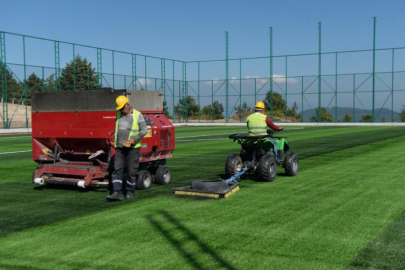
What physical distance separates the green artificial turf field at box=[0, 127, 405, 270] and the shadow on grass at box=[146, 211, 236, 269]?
1cm

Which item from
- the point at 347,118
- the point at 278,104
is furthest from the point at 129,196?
the point at 278,104

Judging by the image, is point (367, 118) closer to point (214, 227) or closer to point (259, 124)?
point (259, 124)

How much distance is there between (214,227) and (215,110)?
2101 inches

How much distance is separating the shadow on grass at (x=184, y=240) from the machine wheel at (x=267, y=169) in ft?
11.6

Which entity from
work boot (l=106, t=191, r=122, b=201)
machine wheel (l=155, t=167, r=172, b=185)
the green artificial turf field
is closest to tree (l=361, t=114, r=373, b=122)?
the green artificial turf field

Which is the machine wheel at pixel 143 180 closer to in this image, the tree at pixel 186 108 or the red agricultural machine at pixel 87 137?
the red agricultural machine at pixel 87 137

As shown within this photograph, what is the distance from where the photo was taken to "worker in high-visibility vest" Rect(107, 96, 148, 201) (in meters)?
8.65

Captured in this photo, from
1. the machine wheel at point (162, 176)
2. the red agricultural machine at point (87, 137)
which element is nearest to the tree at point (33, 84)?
the red agricultural machine at point (87, 137)

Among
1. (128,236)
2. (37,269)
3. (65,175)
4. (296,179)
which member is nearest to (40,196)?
(65,175)

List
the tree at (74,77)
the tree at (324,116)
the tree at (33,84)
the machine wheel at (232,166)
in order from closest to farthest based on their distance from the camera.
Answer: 1. the machine wheel at (232,166)
2. the tree at (33,84)
3. the tree at (74,77)
4. the tree at (324,116)

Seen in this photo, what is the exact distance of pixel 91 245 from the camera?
583 centimetres

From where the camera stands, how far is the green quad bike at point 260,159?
34.8ft

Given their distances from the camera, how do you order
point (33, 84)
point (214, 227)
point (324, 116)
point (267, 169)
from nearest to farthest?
point (214, 227), point (267, 169), point (33, 84), point (324, 116)

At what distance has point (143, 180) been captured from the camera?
966cm
